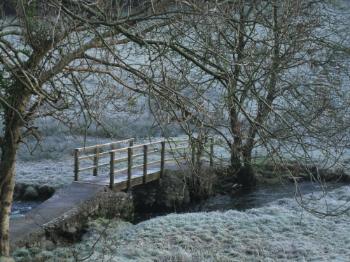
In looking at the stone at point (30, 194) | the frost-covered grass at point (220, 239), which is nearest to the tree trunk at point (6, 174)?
the frost-covered grass at point (220, 239)

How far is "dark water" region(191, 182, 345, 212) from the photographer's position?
17.0 meters

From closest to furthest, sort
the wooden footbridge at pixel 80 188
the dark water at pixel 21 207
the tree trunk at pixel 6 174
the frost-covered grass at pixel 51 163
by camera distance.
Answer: the tree trunk at pixel 6 174 → the wooden footbridge at pixel 80 188 → the dark water at pixel 21 207 → the frost-covered grass at pixel 51 163

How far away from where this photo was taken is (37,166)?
21.3m

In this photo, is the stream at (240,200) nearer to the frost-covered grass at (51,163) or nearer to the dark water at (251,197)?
the dark water at (251,197)

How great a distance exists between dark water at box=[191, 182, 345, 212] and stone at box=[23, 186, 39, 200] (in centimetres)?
466

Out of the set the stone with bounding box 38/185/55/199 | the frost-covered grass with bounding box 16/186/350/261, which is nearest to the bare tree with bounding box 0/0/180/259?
the frost-covered grass with bounding box 16/186/350/261

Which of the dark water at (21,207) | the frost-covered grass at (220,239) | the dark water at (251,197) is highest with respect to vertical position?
the dark water at (251,197)

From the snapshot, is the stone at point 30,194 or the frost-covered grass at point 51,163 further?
the frost-covered grass at point 51,163

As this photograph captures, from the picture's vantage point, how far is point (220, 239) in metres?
12.9

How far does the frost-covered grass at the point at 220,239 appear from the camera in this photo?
38.4ft

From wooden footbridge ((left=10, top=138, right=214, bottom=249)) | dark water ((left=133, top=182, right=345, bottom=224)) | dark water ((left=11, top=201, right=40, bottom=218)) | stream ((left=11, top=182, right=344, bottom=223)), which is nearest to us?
wooden footbridge ((left=10, top=138, right=214, bottom=249))

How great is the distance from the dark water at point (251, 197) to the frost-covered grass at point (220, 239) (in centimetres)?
176

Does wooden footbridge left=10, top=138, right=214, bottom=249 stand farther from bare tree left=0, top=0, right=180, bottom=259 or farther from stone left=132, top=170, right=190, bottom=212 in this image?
bare tree left=0, top=0, right=180, bottom=259

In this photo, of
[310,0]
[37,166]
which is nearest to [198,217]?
[310,0]
